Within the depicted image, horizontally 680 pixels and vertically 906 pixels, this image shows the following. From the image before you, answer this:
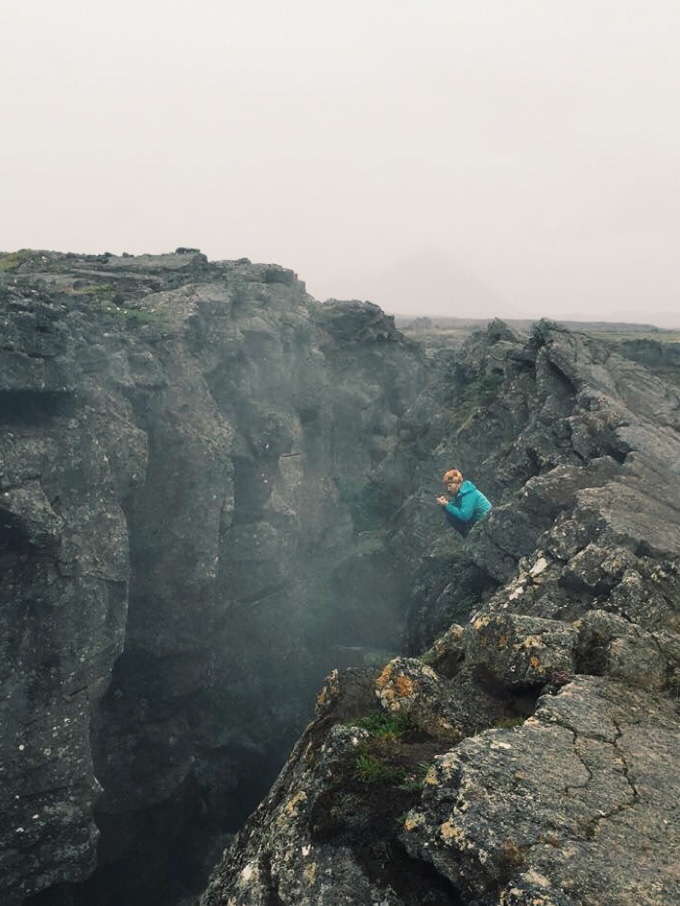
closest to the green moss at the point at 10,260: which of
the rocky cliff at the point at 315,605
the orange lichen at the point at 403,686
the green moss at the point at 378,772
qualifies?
the rocky cliff at the point at 315,605

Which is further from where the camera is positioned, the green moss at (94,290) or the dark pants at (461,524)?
the green moss at (94,290)

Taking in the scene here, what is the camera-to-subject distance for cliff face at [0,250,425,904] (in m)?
25.0

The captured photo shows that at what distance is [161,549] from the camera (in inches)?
1378

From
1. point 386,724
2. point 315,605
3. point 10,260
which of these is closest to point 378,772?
point 386,724

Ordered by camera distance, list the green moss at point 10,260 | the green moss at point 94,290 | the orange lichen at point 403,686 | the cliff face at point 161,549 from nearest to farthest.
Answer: the orange lichen at point 403,686 < the cliff face at point 161,549 < the green moss at point 94,290 < the green moss at point 10,260

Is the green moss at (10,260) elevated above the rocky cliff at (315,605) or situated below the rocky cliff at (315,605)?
above

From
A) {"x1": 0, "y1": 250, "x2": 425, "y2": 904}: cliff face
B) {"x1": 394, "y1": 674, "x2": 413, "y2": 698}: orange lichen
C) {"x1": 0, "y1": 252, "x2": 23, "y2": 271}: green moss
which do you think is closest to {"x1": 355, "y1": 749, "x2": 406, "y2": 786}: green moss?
{"x1": 394, "y1": 674, "x2": 413, "y2": 698}: orange lichen

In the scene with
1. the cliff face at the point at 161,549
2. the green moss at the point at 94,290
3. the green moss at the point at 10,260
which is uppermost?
the green moss at the point at 10,260

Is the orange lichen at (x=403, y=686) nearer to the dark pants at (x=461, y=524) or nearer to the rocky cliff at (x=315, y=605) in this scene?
the rocky cliff at (x=315, y=605)

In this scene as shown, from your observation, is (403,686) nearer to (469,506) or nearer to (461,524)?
(469,506)

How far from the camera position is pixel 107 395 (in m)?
32.0

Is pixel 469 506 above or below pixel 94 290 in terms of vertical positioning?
below

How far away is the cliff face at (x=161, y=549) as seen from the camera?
82.1 ft

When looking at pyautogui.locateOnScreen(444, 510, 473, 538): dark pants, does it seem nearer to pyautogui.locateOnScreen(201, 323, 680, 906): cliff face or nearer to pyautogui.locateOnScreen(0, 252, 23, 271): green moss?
pyautogui.locateOnScreen(201, 323, 680, 906): cliff face
